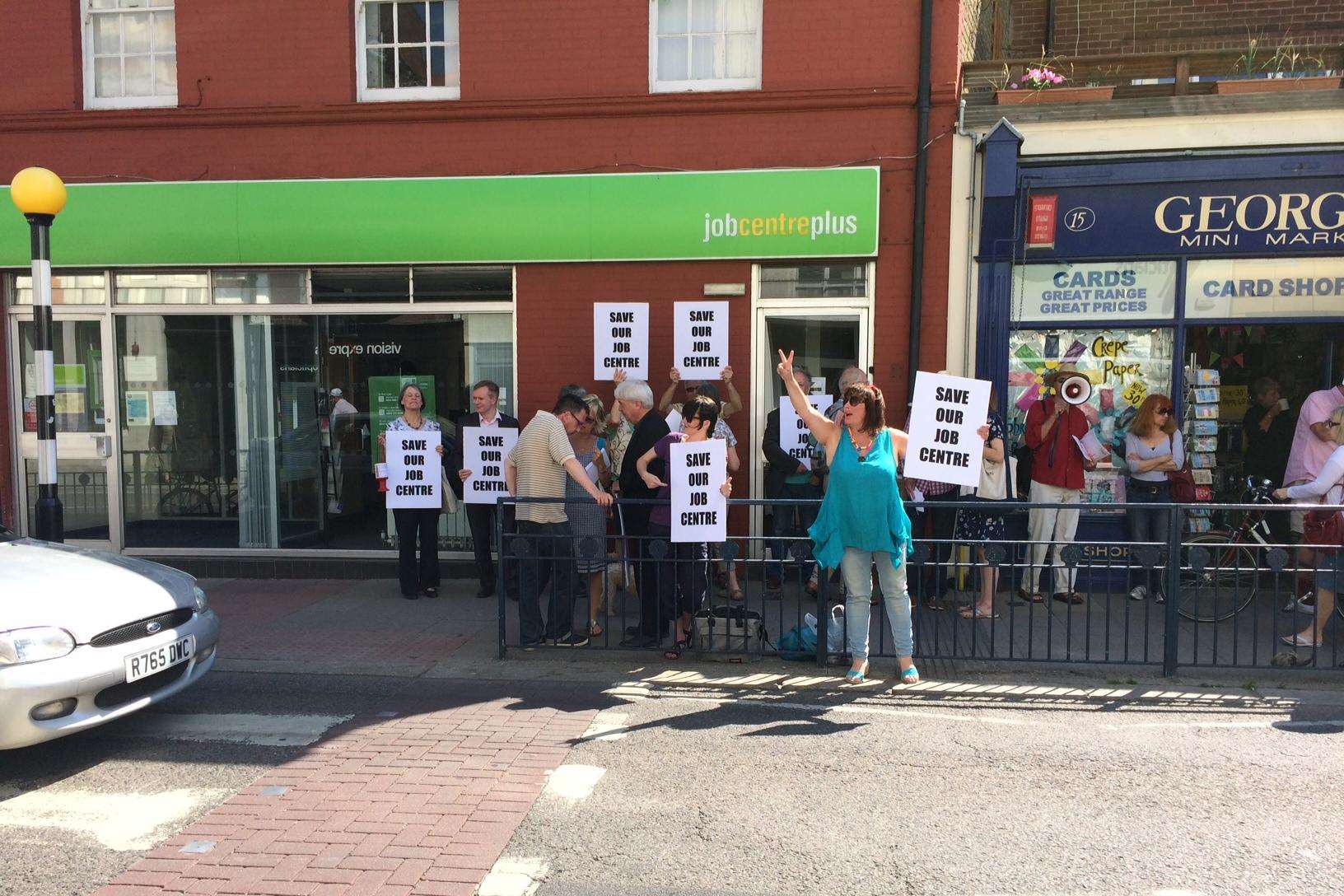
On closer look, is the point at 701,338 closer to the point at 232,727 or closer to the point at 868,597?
the point at 868,597

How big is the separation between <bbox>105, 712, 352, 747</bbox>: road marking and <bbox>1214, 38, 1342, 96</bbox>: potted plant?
9.17 meters

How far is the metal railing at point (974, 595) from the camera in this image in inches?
239

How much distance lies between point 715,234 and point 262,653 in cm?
539

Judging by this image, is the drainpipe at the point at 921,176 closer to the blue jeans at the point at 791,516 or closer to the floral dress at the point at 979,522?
the floral dress at the point at 979,522

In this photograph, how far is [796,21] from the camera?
8.77 meters

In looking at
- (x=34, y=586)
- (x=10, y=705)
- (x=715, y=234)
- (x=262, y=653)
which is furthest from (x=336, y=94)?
(x=10, y=705)

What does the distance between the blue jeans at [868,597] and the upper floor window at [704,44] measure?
17.4 feet

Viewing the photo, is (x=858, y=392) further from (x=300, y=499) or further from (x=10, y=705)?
(x=300, y=499)

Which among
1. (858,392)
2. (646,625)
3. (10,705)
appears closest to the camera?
(10,705)

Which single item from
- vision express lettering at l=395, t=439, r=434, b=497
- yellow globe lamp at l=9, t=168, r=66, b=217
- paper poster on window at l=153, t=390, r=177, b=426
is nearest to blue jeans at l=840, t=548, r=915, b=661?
vision express lettering at l=395, t=439, r=434, b=497

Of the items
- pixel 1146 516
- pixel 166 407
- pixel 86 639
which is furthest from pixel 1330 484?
pixel 166 407

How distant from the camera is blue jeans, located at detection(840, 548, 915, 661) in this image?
5793 millimetres

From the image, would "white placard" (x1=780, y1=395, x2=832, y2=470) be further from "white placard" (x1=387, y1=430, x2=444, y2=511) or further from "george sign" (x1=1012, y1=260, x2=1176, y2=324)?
"white placard" (x1=387, y1=430, x2=444, y2=511)

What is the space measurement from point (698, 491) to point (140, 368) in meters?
7.04
